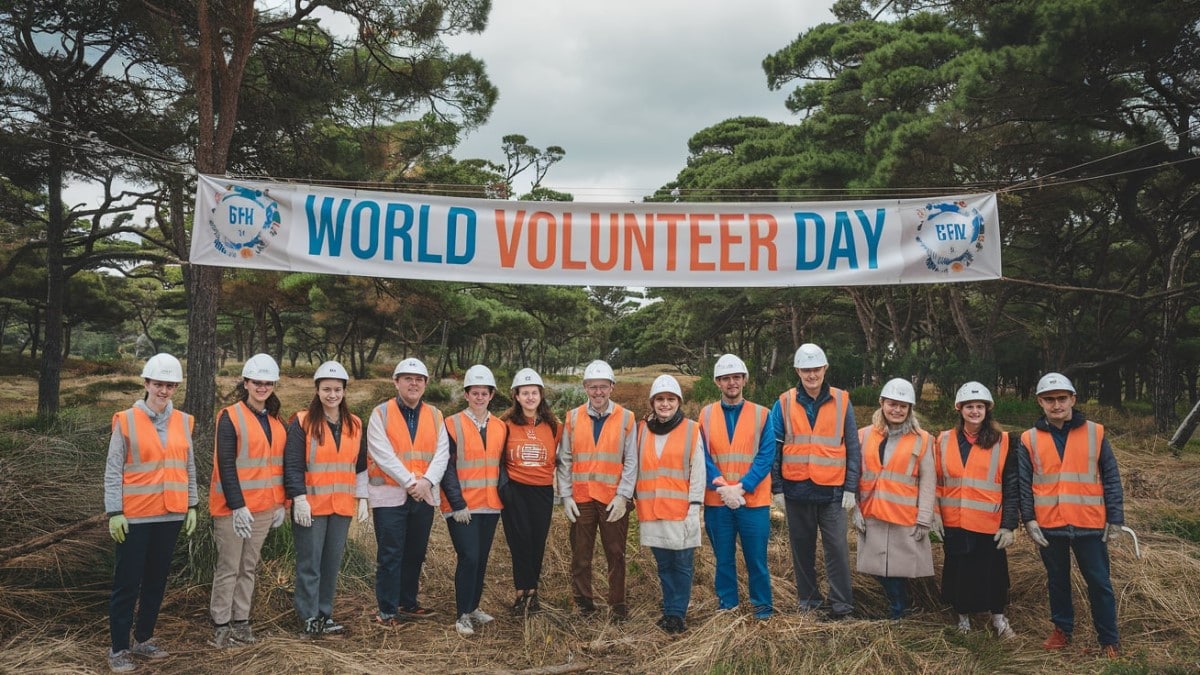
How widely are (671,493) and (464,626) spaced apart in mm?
1636

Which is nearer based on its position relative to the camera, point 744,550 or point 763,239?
point 744,550

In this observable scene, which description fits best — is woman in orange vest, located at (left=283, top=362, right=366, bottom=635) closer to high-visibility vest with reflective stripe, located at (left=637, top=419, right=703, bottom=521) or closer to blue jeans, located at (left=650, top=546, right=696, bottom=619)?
high-visibility vest with reflective stripe, located at (left=637, top=419, right=703, bottom=521)

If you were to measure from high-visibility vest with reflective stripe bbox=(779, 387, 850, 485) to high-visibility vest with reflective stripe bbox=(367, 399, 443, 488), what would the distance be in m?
2.41

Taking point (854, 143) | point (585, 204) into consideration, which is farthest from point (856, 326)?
point (585, 204)

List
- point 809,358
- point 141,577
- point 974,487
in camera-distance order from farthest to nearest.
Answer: point 809,358, point 974,487, point 141,577

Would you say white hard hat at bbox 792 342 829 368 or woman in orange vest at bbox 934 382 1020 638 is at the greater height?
white hard hat at bbox 792 342 829 368

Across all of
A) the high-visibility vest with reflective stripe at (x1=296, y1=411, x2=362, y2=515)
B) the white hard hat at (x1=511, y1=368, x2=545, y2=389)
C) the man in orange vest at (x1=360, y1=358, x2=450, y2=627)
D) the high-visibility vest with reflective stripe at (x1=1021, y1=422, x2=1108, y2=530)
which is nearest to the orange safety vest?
the white hard hat at (x1=511, y1=368, x2=545, y2=389)

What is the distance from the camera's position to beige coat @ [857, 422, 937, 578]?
16.4 ft

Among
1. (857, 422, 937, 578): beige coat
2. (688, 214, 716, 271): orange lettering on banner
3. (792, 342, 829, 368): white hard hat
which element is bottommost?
(857, 422, 937, 578): beige coat

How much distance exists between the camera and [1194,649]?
481cm

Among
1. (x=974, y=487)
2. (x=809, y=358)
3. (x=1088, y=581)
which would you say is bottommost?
(x=1088, y=581)

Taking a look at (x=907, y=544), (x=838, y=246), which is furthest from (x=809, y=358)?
(x=838, y=246)

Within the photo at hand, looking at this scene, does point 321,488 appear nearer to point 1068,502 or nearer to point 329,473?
point 329,473

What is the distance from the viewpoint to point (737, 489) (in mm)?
5031
